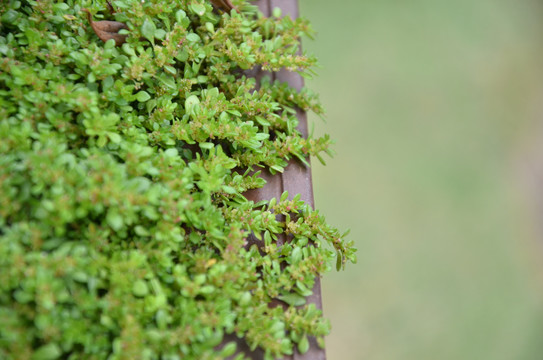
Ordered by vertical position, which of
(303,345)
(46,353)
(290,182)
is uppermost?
(290,182)

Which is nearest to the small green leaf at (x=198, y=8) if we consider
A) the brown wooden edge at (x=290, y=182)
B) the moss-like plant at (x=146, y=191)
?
the moss-like plant at (x=146, y=191)

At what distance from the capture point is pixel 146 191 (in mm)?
859

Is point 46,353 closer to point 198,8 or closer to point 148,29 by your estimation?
point 148,29

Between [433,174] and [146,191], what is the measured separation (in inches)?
82.0

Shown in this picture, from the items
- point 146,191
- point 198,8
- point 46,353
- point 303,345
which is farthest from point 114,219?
point 198,8

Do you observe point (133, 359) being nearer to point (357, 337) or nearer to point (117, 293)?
point (117, 293)

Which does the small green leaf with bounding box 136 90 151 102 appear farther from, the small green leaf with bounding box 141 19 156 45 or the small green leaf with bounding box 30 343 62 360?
the small green leaf with bounding box 30 343 62 360

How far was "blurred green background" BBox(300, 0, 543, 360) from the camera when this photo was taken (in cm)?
229

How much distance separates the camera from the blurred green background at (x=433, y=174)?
2.29m

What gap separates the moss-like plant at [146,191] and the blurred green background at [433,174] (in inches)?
51.8

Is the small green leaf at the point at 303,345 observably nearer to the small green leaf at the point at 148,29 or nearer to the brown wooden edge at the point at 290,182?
the brown wooden edge at the point at 290,182

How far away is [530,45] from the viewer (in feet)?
10.1

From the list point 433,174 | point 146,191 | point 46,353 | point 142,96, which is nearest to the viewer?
point 46,353

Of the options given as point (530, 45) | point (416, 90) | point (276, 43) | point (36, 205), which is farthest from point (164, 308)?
point (530, 45)
